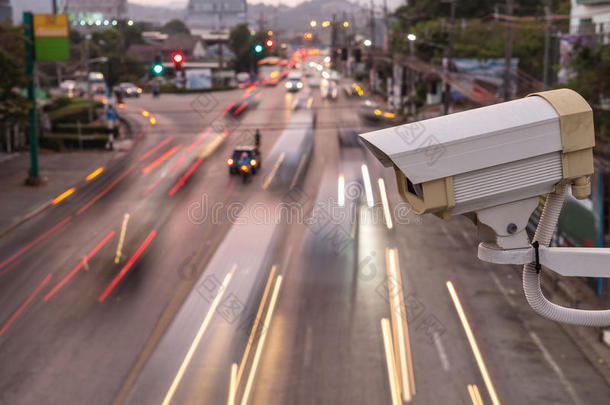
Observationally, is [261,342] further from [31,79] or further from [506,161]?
[31,79]

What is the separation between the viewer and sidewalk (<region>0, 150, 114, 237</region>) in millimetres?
32312

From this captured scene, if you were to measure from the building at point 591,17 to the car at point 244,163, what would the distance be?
23507 millimetres

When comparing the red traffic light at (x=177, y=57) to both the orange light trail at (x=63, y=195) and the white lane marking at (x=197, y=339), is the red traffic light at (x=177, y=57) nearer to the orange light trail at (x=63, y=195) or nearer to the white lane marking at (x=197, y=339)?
the white lane marking at (x=197, y=339)

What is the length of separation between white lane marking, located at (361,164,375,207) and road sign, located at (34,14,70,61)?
16.0 metres

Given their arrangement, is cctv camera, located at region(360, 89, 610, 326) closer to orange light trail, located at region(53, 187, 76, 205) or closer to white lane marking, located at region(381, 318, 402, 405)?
white lane marking, located at region(381, 318, 402, 405)

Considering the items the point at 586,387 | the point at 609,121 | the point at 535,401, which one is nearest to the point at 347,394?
the point at 535,401

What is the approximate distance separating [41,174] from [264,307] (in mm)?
24108

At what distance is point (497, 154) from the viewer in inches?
179

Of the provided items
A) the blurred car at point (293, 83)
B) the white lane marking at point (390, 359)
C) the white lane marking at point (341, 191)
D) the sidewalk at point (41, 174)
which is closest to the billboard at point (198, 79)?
the blurred car at point (293, 83)

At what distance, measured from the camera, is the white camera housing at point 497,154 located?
14.9ft

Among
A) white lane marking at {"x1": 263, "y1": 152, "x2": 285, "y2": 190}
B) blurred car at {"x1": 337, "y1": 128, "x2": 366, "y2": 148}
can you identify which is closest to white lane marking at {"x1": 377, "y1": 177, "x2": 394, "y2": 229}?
white lane marking at {"x1": 263, "y1": 152, "x2": 285, "y2": 190}

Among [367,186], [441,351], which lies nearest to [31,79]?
[367,186]

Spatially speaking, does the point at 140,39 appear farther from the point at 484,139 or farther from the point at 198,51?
the point at 484,139

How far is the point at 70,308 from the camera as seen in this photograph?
20594mm
